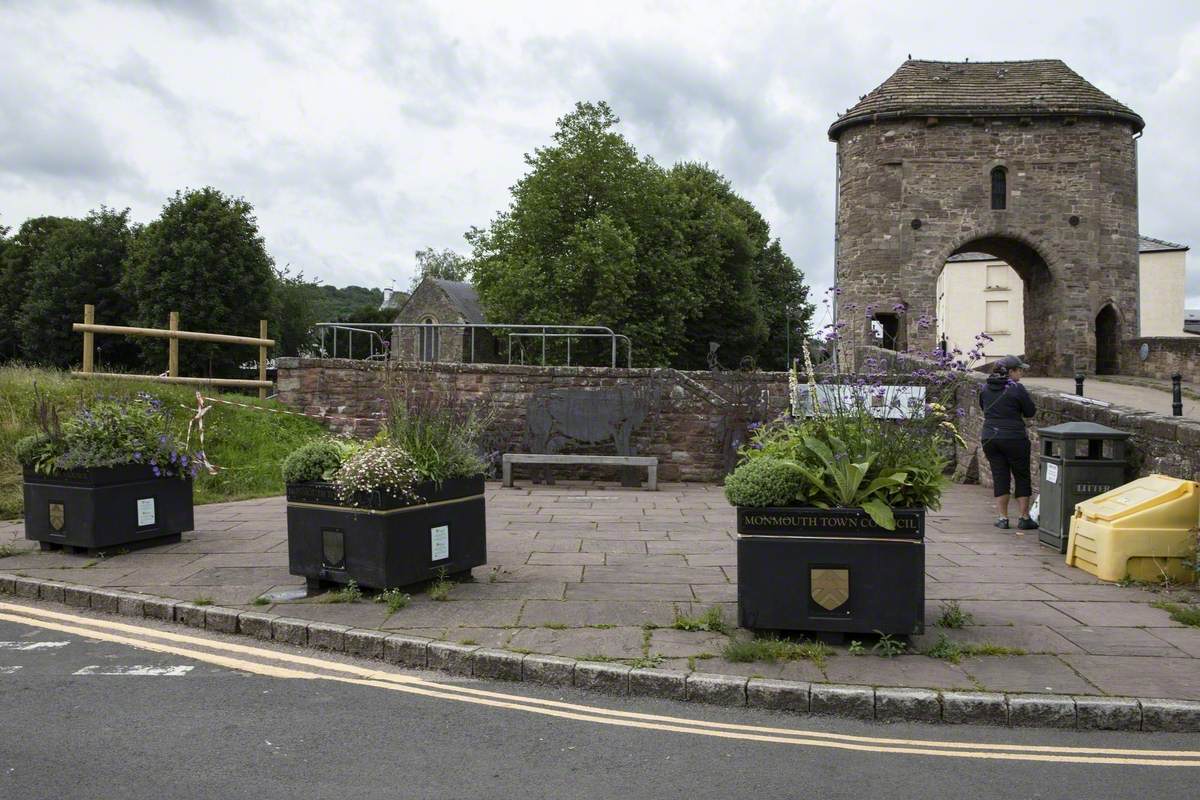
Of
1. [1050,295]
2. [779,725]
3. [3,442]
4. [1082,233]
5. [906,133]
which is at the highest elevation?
[906,133]

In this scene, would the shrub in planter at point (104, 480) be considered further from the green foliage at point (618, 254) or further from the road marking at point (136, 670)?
the green foliage at point (618, 254)

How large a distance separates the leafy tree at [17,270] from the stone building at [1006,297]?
5484cm

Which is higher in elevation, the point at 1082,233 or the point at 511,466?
the point at 1082,233

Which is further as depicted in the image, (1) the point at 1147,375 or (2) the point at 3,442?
(1) the point at 1147,375

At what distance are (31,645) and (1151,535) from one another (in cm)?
842

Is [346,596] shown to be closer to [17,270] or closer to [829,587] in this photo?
[829,587]

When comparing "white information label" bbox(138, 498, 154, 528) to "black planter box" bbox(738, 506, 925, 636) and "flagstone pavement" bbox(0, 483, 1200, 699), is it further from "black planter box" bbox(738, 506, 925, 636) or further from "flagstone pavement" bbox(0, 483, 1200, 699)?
"black planter box" bbox(738, 506, 925, 636)

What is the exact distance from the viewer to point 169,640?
6.45 metres

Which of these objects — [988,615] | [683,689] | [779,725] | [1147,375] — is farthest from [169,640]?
[1147,375]

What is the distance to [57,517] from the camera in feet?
29.7

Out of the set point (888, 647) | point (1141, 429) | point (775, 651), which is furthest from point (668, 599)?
point (1141, 429)

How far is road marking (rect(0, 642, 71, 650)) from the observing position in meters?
6.22

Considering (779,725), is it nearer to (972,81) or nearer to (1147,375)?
(1147,375)

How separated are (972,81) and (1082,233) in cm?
731
